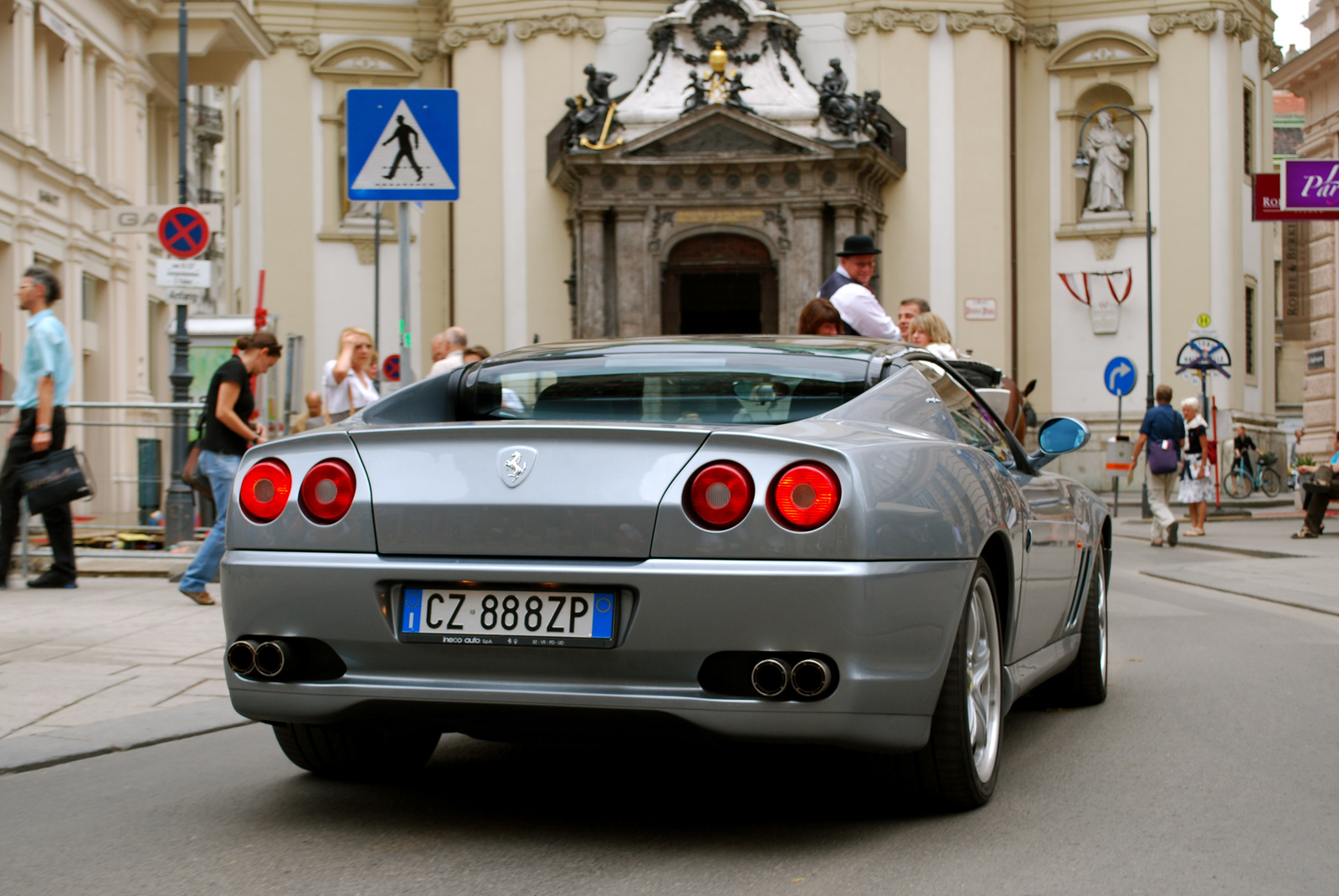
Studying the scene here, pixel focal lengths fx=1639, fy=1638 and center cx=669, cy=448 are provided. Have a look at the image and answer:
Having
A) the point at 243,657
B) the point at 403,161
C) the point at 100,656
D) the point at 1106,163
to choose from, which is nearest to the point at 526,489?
the point at 243,657

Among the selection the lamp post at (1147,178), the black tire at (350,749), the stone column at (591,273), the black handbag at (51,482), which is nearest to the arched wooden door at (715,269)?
the stone column at (591,273)

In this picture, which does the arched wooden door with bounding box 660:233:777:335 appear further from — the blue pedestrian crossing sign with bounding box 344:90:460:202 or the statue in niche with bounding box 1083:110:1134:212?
the blue pedestrian crossing sign with bounding box 344:90:460:202

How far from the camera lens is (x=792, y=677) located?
387 centimetres

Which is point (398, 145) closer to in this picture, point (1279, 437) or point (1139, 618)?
point (1139, 618)

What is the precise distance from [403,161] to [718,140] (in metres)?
23.5

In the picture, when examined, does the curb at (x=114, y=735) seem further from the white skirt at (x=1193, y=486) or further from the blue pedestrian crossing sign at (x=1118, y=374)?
the blue pedestrian crossing sign at (x=1118, y=374)

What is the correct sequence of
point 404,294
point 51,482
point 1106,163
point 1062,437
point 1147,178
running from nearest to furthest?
point 1062,437
point 404,294
point 51,482
point 1147,178
point 1106,163

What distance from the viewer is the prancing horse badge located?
158 inches

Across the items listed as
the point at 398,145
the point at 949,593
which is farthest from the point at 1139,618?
the point at 949,593

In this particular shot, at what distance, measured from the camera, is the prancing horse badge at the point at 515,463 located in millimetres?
4016

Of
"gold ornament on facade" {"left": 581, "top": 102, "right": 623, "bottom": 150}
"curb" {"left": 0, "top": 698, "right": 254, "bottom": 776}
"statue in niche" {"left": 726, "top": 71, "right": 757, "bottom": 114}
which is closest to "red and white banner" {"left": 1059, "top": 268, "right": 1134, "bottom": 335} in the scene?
"statue in niche" {"left": 726, "top": 71, "right": 757, "bottom": 114}

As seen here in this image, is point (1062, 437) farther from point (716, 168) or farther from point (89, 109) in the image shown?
point (716, 168)

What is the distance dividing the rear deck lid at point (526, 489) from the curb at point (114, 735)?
202 cm

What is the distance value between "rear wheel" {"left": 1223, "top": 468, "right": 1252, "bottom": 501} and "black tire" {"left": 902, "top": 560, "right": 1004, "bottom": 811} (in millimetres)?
30372
